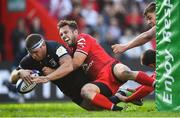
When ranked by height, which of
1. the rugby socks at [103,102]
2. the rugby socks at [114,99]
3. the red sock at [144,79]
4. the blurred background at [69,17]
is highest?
the red sock at [144,79]

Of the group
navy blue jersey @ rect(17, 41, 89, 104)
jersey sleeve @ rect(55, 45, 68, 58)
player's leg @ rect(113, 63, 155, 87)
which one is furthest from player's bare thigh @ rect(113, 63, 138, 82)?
jersey sleeve @ rect(55, 45, 68, 58)

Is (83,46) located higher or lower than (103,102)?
higher

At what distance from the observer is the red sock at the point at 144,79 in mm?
12508

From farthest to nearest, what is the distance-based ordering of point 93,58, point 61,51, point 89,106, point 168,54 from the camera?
1. point 89,106
2. point 93,58
3. point 61,51
4. point 168,54

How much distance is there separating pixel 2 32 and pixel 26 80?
33.3 feet

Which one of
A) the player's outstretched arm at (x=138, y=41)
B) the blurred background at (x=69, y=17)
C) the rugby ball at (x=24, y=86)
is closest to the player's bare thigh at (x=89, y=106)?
the rugby ball at (x=24, y=86)

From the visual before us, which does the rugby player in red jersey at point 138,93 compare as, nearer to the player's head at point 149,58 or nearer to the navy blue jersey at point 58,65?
the player's head at point 149,58

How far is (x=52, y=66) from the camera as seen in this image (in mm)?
12266

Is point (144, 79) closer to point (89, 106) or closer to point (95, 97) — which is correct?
point (89, 106)

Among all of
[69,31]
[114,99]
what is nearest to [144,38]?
[114,99]

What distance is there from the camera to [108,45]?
21125 millimetres

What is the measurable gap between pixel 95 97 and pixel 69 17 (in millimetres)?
10594

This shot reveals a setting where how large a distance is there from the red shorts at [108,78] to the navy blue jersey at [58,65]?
1.25 feet

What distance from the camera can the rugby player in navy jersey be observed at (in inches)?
469
